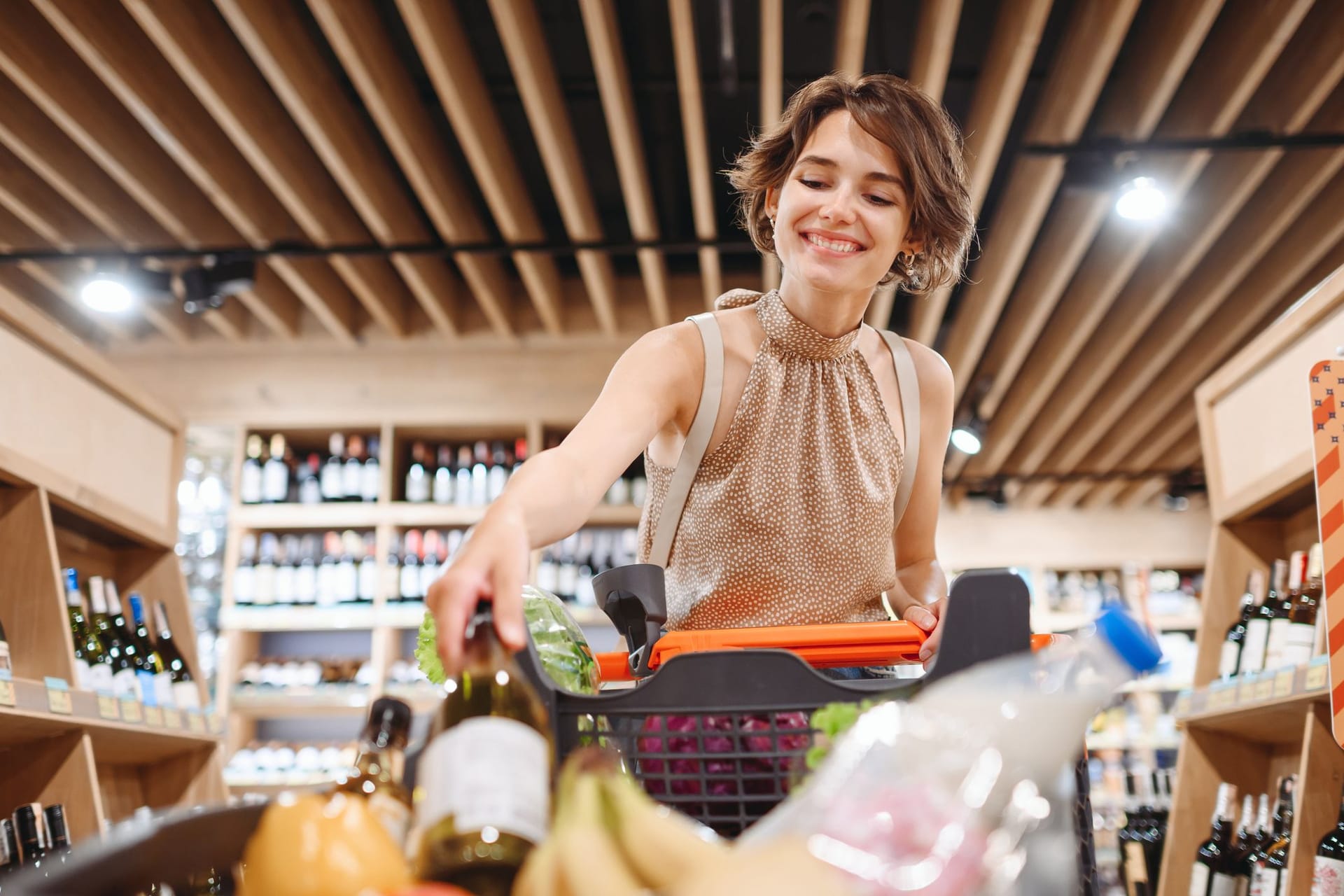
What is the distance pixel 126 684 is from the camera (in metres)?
2.96

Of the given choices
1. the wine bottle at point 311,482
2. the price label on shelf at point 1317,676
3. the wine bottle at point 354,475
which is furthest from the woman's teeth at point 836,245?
the wine bottle at point 311,482

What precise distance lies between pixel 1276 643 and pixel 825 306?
1.95m

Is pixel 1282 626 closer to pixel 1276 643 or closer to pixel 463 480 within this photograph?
pixel 1276 643

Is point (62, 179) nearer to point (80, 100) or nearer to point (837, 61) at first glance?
point (80, 100)

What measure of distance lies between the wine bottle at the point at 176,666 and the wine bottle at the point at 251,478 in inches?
90.3

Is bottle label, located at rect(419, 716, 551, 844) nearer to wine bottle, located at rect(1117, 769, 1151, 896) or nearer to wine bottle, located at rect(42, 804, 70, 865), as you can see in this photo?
wine bottle, located at rect(42, 804, 70, 865)

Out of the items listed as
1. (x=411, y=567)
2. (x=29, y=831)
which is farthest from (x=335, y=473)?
(x=29, y=831)

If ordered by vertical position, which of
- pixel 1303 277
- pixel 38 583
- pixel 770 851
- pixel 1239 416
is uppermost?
pixel 1303 277

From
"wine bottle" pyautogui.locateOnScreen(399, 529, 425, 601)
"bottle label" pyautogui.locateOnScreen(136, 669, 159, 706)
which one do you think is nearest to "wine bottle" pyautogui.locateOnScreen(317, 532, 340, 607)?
"wine bottle" pyautogui.locateOnScreen(399, 529, 425, 601)

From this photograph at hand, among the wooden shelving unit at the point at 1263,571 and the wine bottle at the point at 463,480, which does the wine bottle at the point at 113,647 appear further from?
the wooden shelving unit at the point at 1263,571

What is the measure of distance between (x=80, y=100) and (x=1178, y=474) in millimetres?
7215

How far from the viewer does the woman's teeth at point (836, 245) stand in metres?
1.38

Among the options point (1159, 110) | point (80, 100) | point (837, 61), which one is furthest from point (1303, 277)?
point (80, 100)

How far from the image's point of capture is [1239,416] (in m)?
2.99
